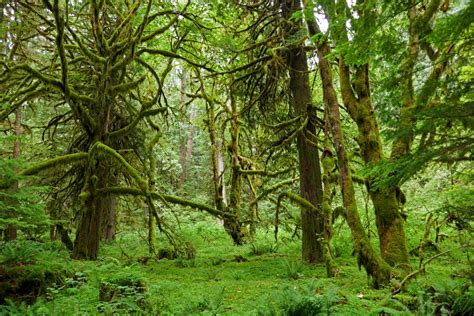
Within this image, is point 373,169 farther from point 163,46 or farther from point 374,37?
point 163,46

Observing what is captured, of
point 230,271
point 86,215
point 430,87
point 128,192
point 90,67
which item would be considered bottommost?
point 230,271

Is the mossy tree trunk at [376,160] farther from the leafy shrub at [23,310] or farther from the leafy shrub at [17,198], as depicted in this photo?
the leafy shrub at [17,198]

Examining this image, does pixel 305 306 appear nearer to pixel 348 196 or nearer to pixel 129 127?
pixel 348 196

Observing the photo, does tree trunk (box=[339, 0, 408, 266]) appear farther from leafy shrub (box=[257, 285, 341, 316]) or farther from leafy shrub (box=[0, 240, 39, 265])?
leafy shrub (box=[0, 240, 39, 265])

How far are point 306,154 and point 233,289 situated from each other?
3566 millimetres

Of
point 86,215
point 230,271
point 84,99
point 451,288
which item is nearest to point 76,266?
point 86,215

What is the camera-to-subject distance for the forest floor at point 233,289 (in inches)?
165

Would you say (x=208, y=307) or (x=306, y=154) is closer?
(x=208, y=307)

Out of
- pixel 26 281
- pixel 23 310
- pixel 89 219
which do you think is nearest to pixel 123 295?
pixel 23 310

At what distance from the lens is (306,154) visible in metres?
8.41

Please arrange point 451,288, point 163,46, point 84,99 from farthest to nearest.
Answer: point 163,46, point 84,99, point 451,288

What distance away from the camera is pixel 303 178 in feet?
27.6

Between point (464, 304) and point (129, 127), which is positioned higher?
point (129, 127)

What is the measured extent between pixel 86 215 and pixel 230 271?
355 centimetres
